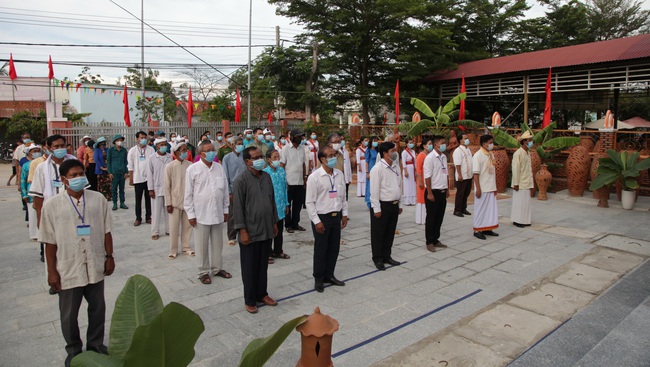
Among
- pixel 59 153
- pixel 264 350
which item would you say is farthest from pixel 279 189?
pixel 264 350

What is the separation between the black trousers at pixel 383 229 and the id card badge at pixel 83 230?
336 centimetres

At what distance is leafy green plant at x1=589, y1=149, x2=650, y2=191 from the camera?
9.68 meters

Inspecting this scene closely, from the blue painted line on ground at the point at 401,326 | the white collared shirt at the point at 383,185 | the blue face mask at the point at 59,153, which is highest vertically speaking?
the blue face mask at the point at 59,153

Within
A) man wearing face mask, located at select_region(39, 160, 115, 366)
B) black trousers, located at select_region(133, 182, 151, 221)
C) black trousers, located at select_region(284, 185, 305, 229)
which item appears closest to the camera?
man wearing face mask, located at select_region(39, 160, 115, 366)

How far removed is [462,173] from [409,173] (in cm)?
106

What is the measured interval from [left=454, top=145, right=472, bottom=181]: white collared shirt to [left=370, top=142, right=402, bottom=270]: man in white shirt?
3.15 m

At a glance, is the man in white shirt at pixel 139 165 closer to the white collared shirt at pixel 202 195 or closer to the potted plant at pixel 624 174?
the white collared shirt at pixel 202 195

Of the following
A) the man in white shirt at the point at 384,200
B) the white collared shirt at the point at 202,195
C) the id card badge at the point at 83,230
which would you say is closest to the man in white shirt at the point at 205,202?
the white collared shirt at the point at 202,195

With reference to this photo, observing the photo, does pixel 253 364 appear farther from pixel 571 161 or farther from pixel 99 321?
pixel 571 161

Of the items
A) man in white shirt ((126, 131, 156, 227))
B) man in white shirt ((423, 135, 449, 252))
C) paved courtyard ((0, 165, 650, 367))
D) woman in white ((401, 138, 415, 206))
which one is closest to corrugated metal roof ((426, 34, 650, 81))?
paved courtyard ((0, 165, 650, 367))

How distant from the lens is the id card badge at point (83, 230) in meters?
3.57

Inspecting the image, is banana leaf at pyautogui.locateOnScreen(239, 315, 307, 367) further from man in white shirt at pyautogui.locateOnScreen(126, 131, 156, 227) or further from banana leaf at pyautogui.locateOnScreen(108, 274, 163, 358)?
man in white shirt at pyautogui.locateOnScreen(126, 131, 156, 227)

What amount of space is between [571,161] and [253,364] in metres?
11.8

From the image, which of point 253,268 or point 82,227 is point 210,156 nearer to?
point 253,268
